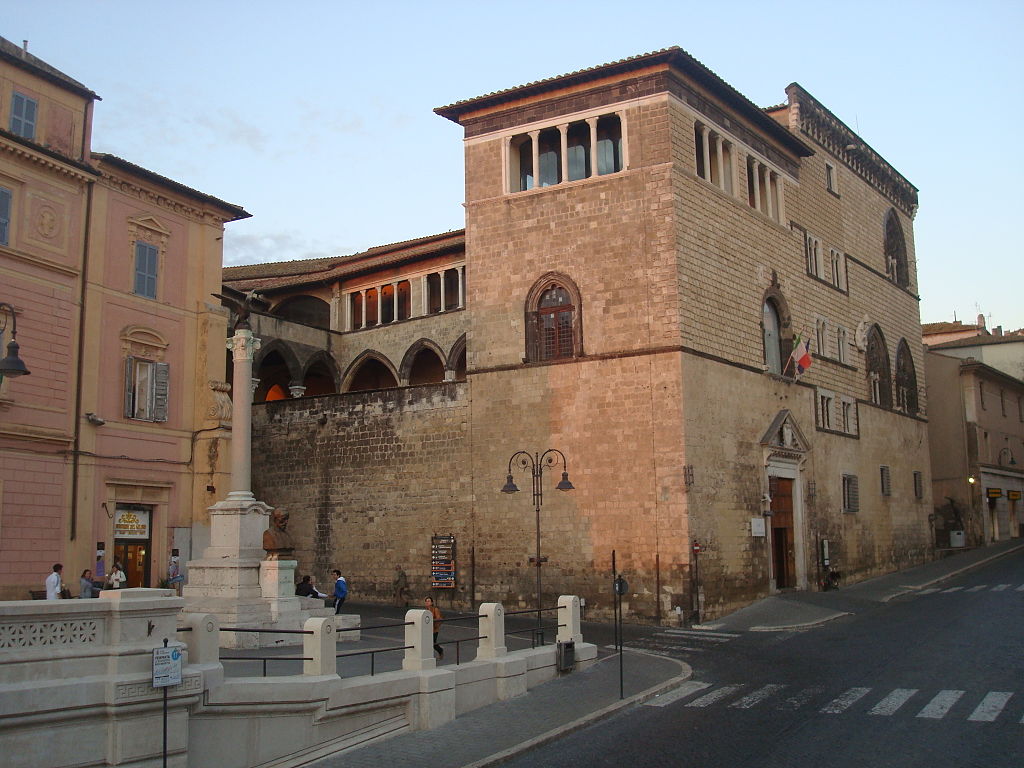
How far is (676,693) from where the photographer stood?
18.2m

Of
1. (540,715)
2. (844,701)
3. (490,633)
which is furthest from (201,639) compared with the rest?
(844,701)

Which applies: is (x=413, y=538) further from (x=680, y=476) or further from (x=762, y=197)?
(x=762, y=197)

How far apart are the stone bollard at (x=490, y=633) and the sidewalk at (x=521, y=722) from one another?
0.84 meters

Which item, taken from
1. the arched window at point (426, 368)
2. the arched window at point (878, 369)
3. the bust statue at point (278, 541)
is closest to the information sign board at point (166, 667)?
the bust statue at point (278, 541)

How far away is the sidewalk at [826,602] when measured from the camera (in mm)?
27328

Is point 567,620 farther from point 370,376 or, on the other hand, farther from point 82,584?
point 370,376

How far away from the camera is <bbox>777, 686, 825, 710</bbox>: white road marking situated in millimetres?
16438

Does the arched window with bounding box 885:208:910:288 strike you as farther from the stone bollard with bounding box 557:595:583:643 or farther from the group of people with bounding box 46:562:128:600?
the group of people with bounding box 46:562:128:600

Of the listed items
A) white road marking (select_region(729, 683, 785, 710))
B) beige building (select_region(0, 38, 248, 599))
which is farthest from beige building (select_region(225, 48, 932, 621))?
white road marking (select_region(729, 683, 785, 710))

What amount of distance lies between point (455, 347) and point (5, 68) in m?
18.6

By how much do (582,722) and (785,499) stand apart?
19.0 metres

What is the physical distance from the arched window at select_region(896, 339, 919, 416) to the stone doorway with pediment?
12530 millimetres

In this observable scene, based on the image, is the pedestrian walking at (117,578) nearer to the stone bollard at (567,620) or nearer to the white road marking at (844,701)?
the stone bollard at (567,620)

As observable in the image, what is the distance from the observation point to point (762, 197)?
34.5 m
